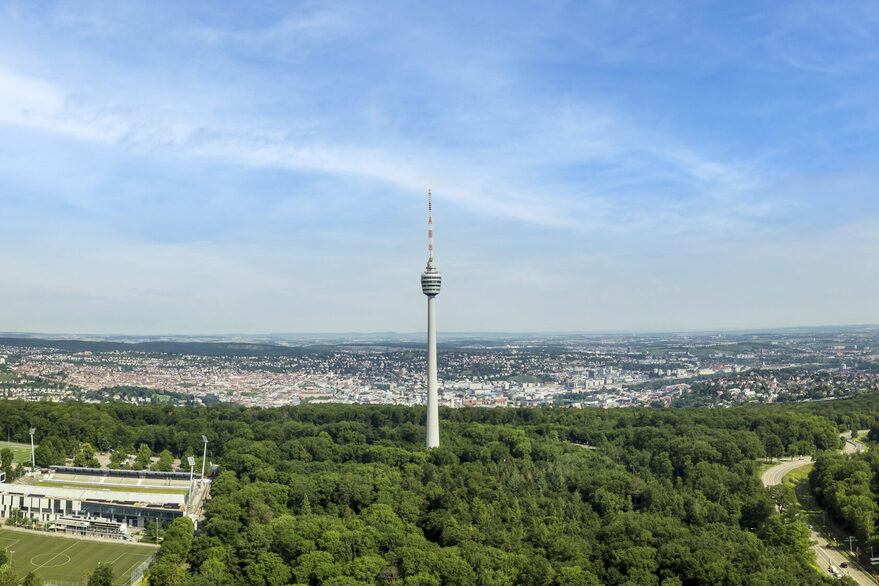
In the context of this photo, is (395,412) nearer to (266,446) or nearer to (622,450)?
(266,446)

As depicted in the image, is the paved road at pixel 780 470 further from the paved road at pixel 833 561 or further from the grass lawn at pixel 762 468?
the paved road at pixel 833 561

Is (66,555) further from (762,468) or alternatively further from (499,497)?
(762,468)

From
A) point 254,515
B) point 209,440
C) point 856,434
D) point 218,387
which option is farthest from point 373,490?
point 218,387

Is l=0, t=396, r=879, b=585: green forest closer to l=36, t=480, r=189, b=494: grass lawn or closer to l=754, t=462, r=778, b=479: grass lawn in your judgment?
l=754, t=462, r=778, b=479: grass lawn

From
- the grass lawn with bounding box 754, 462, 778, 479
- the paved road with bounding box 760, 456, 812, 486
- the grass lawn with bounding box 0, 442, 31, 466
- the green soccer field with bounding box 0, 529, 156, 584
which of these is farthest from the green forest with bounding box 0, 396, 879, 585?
the green soccer field with bounding box 0, 529, 156, 584

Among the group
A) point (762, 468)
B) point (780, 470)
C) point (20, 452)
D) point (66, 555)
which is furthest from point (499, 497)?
point (20, 452)
